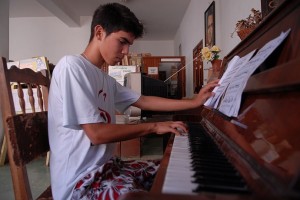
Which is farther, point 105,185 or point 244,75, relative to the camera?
point 105,185

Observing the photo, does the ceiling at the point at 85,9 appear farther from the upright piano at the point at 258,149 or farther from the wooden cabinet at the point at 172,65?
the upright piano at the point at 258,149

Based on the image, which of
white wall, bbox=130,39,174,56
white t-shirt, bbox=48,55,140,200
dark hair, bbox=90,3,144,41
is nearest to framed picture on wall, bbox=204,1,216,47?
dark hair, bbox=90,3,144,41

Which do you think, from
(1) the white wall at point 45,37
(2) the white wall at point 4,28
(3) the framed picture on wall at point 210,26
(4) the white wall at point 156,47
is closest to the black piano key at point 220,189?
(3) the framed picture on wall at point 210,26

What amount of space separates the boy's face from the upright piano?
1.76 feet

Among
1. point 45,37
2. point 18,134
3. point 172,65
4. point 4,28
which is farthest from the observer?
point 172,65

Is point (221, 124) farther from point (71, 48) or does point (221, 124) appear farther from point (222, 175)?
point (71, 48)

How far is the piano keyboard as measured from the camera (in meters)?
0.39

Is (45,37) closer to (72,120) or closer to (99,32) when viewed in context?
(99,32)

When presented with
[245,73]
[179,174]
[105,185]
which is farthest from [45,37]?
[179,174]

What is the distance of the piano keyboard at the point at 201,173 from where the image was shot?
392mm

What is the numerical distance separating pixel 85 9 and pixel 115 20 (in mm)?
5414

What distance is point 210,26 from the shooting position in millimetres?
3400

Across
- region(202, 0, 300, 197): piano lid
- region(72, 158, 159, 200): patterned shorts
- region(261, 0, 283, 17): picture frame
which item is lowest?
region(72, 158, 159, 200): patterned shorts

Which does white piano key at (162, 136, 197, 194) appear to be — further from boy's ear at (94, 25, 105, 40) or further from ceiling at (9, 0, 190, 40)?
ceiling at (9, 0, 190, 40)
